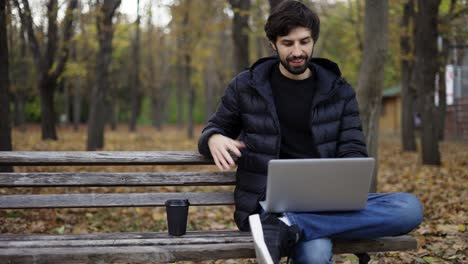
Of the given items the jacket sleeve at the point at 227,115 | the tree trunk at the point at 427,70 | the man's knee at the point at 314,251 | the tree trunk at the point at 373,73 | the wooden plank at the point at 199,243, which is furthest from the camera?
the tree trunk at the point at 427,70

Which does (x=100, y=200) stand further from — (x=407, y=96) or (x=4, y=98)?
(x=407, y=96)

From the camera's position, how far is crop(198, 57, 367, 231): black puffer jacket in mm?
3297

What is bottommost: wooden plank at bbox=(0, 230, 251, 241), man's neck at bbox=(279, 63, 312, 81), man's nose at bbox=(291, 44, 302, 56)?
wooden plank at bbox=(0, 230, 251, 241)

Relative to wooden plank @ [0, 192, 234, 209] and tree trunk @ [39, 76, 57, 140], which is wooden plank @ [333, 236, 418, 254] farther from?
tree trunk @ [39, 76, 57, 140]

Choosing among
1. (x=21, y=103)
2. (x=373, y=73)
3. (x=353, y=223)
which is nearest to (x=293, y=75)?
(x=353, y=223)

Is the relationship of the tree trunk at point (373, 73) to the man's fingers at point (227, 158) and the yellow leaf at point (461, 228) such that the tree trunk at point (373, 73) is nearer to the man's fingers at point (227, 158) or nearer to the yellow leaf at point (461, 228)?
the yellow leaf at point (461, 228)

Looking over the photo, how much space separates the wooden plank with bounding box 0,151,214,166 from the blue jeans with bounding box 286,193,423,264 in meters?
1.00

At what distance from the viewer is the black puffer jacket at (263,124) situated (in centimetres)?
330

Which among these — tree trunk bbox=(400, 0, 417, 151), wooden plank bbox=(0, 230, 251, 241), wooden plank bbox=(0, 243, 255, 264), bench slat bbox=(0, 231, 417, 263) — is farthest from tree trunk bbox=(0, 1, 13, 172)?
tree trunk bbox=(400, 0, 417, 151)

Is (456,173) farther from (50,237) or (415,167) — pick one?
(50,237)

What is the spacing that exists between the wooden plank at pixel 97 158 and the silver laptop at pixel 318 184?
3.02 ft

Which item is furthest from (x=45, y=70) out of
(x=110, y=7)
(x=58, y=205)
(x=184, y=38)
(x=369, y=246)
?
(x=369, y=246)

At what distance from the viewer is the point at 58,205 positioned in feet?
11.6

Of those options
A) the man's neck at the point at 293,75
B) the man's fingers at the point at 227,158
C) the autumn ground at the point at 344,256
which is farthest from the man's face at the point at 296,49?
the autumn ground at the point at 344,256
